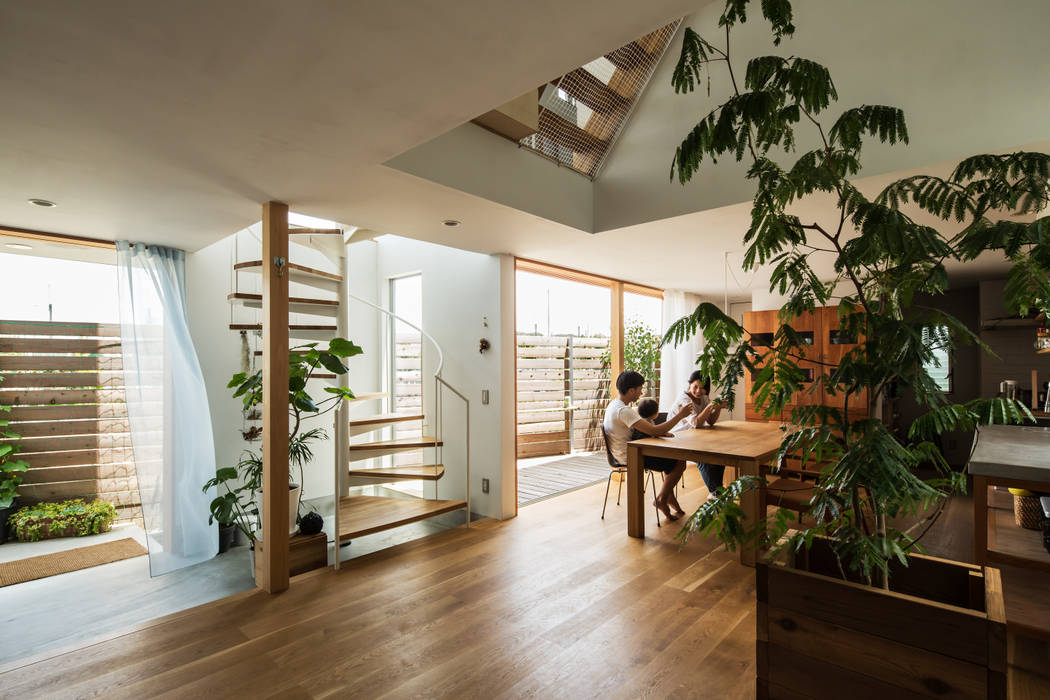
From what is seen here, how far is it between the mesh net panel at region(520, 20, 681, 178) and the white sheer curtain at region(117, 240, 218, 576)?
2.93 meters

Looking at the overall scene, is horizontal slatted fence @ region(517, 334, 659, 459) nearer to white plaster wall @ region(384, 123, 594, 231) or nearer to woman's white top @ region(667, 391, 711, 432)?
woman's white top @ region(667, 391, 711, 432)

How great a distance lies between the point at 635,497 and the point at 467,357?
189 centimetres

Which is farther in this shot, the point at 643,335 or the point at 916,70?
the point at 643,335

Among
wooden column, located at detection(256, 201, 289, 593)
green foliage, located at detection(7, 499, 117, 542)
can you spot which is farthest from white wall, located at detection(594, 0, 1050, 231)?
green foliage, located at detection(7, 499, 117, 542)

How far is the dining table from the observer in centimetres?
338

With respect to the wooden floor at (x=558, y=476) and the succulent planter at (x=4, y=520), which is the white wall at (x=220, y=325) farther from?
the wooden floor at (x=558, y=476)

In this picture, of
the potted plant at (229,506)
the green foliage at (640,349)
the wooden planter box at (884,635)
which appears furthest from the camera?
the green foliage at (640,349)

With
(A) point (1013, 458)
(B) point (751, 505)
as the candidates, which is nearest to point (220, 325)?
(B) point (751, 505)

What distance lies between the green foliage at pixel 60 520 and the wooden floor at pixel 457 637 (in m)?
2.21

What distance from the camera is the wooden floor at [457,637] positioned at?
214 cm

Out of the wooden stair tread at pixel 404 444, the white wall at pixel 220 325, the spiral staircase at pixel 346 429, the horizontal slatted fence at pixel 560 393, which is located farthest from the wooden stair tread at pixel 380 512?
the horizontal slatted fence at pixel 560 393

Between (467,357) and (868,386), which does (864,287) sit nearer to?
(868,386)

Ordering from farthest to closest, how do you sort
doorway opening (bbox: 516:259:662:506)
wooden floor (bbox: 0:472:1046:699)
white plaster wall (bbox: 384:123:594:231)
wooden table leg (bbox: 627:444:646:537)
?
doorway opening (bbox: 516:259:662:506) < wooden table leg (bbox: 627:444:646:537) < white plaster wall (bbox: 384:123:594:231) < wooden floor (bbox: 0:472:1046:699)

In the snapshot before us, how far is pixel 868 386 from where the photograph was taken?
131 centimetres
